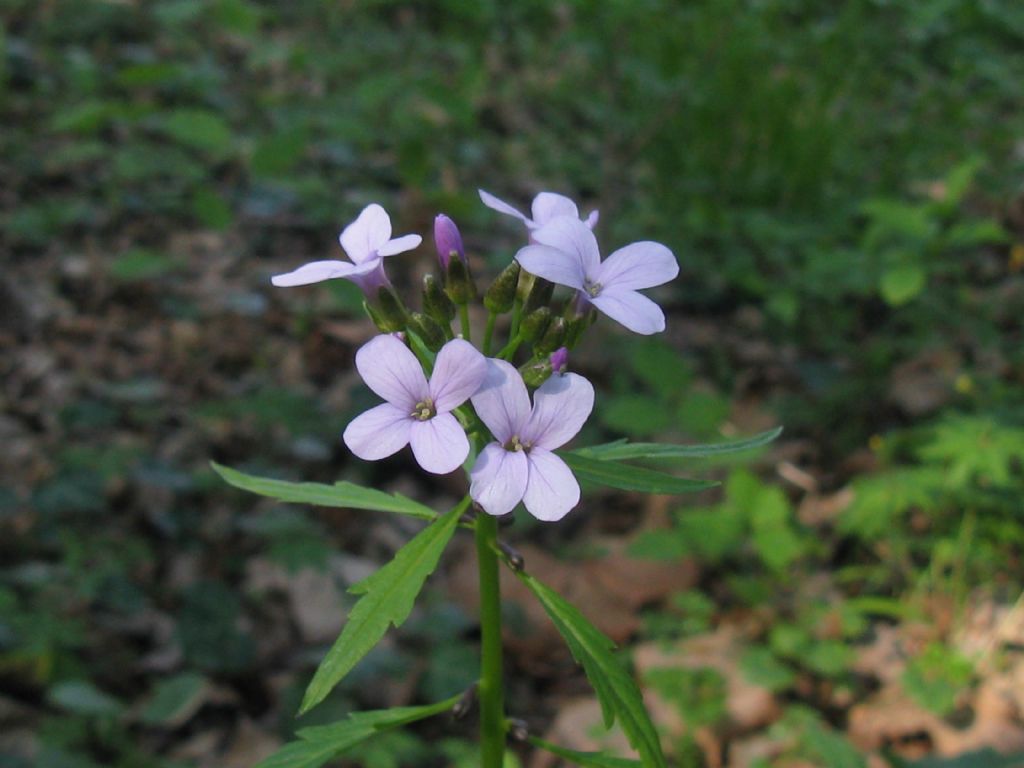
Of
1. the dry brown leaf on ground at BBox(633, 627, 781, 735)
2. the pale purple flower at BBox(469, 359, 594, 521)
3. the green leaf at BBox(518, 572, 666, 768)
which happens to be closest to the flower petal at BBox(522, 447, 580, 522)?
the pale purple flower at BBox(469, 359, 594, 521)

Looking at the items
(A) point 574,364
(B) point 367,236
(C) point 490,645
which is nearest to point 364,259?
(B) point 367,236

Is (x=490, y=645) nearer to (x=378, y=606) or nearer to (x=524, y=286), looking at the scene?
(x=378, y=606)

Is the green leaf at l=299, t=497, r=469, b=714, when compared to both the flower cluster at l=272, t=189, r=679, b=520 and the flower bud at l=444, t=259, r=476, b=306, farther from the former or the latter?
the flower bud at l=444, t=259, r=476, b=306

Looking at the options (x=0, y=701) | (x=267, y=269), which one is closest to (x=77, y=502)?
(x=0, y=701)

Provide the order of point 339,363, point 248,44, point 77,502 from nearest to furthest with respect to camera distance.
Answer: point 77,502, point 339,363, point 248,44

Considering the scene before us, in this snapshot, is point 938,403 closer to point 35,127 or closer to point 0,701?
point 0,701

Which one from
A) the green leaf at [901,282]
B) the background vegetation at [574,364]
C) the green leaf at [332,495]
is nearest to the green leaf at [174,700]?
the background vegetation at [574,364]
